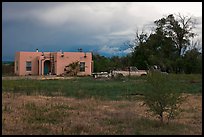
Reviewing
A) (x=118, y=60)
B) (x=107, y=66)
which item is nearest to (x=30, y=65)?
(x=107, y=66)

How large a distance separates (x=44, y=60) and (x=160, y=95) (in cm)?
3502

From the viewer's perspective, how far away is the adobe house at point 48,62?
4206 cm

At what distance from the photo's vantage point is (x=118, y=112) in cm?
1116

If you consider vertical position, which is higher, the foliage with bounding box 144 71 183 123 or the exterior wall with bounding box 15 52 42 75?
the exterior wall with bounding box 15 52 42 75

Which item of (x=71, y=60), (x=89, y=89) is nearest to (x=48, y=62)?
(x=71, y=60)

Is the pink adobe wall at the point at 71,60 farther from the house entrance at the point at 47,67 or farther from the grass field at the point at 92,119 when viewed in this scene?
the grass field at the point at 92,119

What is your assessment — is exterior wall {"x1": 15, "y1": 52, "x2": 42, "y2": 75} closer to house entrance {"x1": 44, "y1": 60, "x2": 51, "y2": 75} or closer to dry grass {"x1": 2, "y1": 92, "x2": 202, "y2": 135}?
house entrance {"x1": 44, "y1": 60, "x2": 51, "y2": 75}

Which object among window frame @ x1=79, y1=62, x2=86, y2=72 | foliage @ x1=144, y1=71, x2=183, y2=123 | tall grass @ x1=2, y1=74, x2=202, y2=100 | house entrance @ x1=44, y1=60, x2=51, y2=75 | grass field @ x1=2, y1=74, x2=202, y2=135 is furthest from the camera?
house entrance @ x1=44, y1=60, x2=51, y2=75

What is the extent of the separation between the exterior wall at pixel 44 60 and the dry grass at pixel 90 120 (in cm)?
2939

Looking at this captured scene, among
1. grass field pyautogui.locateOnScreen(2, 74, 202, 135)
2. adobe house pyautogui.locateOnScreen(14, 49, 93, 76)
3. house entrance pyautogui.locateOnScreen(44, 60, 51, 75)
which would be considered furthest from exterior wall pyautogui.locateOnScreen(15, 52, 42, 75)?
grass field pyautogui.locateOnScreen(2, 74, 202, 135)

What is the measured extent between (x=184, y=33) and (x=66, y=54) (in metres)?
16.1

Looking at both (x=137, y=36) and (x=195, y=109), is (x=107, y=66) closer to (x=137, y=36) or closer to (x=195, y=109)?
(x=137, y=36)

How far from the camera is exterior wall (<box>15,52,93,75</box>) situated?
1652 inches

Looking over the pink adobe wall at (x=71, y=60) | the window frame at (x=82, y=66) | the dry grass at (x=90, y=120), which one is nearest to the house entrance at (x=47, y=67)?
the pink adobe wall at (x=71, y=60)
